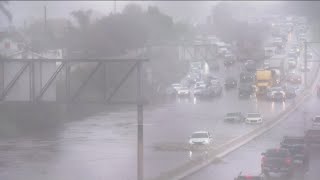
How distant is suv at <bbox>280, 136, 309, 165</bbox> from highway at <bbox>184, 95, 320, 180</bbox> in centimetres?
10

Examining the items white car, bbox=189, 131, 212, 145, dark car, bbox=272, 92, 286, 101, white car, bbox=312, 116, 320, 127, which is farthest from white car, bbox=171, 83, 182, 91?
white car, bbox=312, 116, 320, 127

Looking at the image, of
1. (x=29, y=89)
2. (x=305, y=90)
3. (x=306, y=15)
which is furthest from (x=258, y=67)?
(x=29, y=89)

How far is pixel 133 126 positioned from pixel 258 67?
7.51ft

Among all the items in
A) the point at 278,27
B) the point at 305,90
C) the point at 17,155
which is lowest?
the point at 17,155

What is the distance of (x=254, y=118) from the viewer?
32.2 ft

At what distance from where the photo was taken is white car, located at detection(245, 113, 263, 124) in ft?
31.5

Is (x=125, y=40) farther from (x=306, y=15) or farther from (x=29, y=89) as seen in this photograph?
(x=29, y=89)

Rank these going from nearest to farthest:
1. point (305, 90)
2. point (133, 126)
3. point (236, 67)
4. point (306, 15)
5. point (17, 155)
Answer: point (306, 15), point (17, 155), point (305, 90), point (236, 67), point (133, 126)

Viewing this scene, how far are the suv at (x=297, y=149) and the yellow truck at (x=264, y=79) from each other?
3497mm

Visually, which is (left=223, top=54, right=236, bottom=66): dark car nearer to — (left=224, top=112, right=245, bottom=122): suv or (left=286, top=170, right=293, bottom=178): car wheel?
(left=224, top=112, right=245, bottom=122): suv

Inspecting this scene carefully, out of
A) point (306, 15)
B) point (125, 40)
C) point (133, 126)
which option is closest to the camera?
point (306, 15)

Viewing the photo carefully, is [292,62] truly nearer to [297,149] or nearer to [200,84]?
[297,149]

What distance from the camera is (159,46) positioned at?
13.1m

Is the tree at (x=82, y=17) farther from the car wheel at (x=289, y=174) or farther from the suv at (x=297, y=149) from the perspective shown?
the car wheel at (x=289, y=174)
